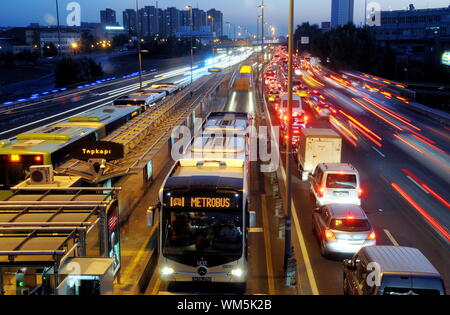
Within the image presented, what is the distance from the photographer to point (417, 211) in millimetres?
17219

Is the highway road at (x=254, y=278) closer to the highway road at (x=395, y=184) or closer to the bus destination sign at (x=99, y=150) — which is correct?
the highway road at (x=395, y=184)

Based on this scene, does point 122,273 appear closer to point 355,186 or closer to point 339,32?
point 355,186

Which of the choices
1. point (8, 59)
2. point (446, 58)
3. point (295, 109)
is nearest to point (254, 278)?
point (295, 109)

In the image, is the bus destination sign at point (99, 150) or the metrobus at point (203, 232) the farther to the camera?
the bus destination sign at point (99, 150)

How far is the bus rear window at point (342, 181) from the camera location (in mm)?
16312

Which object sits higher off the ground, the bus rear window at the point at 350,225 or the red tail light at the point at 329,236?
the bus rear window at the point at 350,225

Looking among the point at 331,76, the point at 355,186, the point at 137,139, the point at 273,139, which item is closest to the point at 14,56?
the point at 331,76

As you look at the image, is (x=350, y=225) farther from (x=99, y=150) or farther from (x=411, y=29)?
(x=411, y=29)

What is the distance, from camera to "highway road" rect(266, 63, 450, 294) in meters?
13.4

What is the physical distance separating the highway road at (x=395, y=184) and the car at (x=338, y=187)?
0.90 metres

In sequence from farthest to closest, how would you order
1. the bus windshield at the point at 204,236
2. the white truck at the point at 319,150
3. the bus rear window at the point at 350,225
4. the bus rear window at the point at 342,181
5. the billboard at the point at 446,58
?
1. the billboard at the point at 446,58
2. the white truck at the point at 319,150
3. the bus rear window at the point at 342,181
4. the bus rear window at the point at 350,225
5. the bus windshield at the point at 204,236

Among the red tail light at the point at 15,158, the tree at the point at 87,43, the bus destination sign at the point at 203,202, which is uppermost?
the tree at the point at 87,43

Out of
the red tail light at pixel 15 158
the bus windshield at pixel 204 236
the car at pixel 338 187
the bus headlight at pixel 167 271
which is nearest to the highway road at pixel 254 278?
the bus headlight at pixel 167 271
